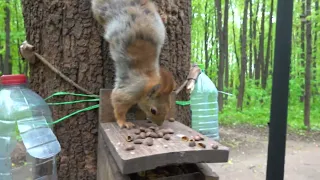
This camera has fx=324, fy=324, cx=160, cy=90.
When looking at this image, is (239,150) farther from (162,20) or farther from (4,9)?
(4,9)

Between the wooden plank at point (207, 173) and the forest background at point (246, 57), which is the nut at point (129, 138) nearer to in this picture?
the wooden plank at point (207, 173)

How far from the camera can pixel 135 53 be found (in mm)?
1638

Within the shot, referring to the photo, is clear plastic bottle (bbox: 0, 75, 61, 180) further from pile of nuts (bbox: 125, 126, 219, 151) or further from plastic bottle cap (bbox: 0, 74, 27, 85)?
pile of nuts (bbox: 125, 126, 219, 151)

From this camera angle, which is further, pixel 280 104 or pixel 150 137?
pixel 150 137

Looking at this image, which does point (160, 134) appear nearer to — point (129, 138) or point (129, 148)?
point (129, 138)

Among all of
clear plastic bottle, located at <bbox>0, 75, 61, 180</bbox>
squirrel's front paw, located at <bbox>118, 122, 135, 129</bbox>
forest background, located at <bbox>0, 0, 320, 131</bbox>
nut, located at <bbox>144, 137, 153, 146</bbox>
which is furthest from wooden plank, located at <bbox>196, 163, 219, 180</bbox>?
forest background, located at <bbox>0, 0, 320, 131</bbox>

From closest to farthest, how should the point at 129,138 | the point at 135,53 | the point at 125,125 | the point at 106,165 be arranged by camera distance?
the point at 129,138 < the point at 106,165 < the point at 125,125 < the point at 135,53

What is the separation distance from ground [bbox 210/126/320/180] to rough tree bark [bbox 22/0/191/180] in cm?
357

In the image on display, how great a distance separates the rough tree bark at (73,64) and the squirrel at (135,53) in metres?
0.07

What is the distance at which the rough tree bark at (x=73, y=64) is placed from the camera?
167cm

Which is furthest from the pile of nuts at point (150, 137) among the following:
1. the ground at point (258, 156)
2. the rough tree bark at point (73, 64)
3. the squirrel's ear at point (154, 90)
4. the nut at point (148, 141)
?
the ground at point (258, 156)

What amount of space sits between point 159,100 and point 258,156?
16.2 feet

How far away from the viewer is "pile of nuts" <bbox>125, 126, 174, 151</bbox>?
4.03 feet

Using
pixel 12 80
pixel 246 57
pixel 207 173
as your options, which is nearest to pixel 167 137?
pixel 207 173
